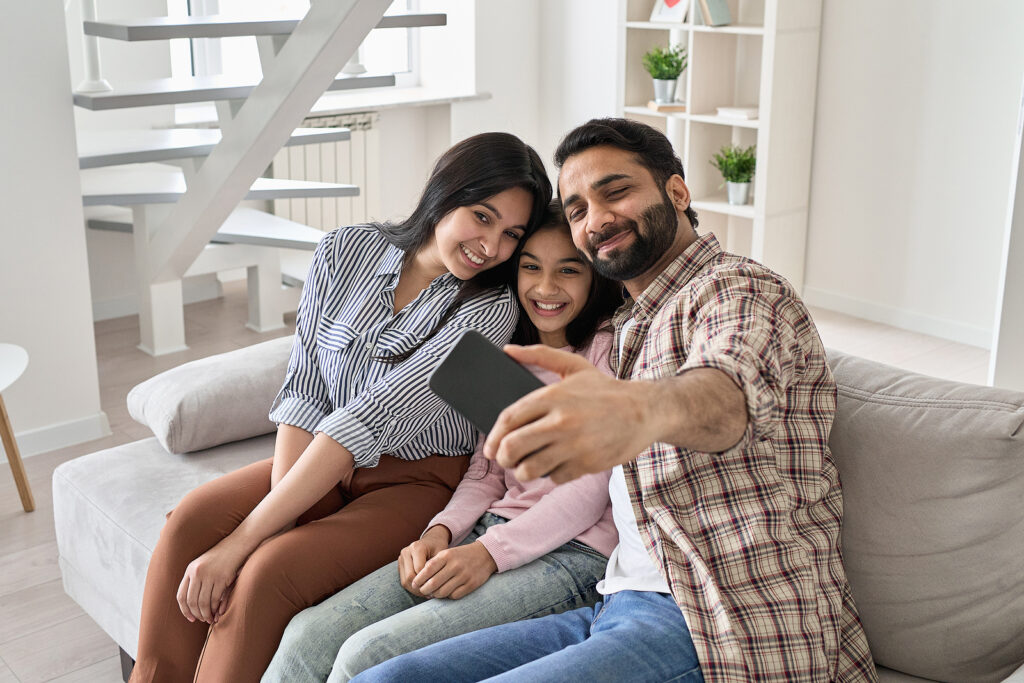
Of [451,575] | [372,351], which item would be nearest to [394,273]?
[372,351]

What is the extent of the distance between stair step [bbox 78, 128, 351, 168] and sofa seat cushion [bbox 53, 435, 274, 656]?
146cm

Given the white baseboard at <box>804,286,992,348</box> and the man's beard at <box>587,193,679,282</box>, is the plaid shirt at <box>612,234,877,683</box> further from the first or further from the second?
the white baseboard at <box>804,286,992,348</box>

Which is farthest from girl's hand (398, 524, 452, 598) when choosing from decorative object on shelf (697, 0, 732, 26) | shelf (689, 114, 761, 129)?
decorative object on shelf (697, 0, 732, 26)

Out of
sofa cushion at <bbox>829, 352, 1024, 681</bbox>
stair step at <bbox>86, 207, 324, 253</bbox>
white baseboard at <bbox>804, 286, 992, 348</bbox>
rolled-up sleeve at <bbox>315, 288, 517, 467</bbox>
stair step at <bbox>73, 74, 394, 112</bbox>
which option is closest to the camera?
sofa cushion at <bbox>829, 352, 1024, 681</bbox>

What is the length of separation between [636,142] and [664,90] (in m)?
3.12

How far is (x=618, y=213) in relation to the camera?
5.17 ft

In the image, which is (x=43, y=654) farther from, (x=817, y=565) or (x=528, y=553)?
(x=817, y=565)

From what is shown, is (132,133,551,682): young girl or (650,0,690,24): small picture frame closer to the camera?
(132,133,551,682): young girl

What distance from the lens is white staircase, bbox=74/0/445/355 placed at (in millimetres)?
2840

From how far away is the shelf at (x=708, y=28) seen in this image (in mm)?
4160

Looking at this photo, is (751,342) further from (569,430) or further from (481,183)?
(481,183)

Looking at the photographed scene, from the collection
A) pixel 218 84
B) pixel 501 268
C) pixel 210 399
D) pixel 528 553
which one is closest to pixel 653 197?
pixel 501 268

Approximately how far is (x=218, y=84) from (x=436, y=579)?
2.16 meters

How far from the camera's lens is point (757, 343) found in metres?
1.19
